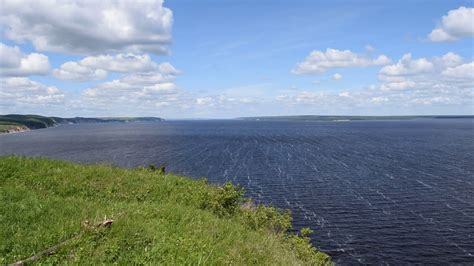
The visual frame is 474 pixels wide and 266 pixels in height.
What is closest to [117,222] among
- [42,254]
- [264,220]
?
[42,254]

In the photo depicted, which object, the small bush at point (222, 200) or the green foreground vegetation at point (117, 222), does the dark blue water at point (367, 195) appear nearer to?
the small bush at point (222, 200)

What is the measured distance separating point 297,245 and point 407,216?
3280 centimetres

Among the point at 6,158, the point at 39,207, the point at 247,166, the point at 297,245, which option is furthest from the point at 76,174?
the point at 247,166

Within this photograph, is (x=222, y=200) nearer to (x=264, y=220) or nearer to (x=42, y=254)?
(x=264, y=220)

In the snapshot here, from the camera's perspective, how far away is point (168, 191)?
987 inches

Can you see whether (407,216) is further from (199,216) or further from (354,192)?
(199,216)

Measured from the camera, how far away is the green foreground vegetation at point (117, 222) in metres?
12.6

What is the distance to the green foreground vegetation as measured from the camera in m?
12.6

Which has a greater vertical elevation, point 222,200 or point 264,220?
point 222,200

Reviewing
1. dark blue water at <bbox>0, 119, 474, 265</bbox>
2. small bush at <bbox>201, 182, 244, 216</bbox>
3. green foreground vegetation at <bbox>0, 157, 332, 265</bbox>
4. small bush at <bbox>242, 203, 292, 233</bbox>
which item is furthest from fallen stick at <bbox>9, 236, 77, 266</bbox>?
dark blue water at <bbox>0, 119, 474, 265</bbox>

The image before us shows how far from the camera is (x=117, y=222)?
583 inches

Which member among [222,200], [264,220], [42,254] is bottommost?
[264,220]

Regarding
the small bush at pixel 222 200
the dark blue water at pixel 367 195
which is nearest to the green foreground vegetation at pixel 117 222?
the small bush at pixel 222 200

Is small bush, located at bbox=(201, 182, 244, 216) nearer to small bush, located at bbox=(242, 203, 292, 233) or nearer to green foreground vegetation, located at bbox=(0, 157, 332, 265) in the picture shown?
green foreground vegetation, located at bbox=(0, 157, 332, 265)
